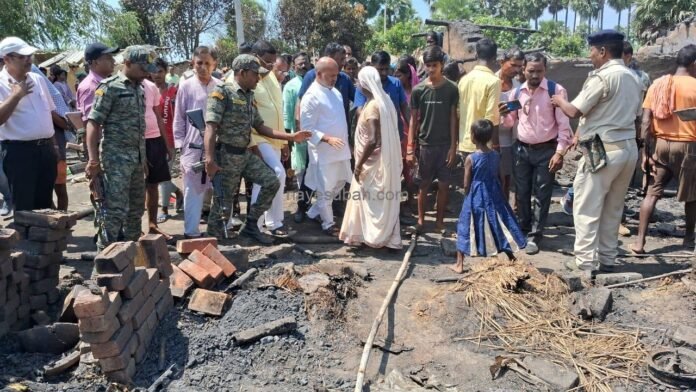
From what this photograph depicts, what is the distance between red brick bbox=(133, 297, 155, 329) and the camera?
11.6 feet

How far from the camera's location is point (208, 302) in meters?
4.06

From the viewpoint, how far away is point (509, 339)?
391cm

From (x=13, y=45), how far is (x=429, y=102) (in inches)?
151

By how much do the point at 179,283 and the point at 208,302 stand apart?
0.34 m

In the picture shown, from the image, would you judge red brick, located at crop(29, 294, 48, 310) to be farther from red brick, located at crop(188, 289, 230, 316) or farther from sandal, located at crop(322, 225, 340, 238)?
sandal, located at crop(322, 225, 340, 238)

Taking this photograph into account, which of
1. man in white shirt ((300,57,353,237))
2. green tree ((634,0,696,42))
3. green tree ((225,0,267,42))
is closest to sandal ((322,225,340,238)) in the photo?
man in white shirt ((300,57,353,237))

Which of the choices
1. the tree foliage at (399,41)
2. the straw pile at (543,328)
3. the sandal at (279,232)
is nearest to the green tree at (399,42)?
the tree foliage at (399,41)

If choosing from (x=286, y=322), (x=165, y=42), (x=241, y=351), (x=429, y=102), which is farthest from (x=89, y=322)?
(x=165, y=42)

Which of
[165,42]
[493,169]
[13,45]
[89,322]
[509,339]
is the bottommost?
[509,339]

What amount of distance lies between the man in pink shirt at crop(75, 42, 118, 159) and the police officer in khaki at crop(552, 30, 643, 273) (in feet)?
13.1

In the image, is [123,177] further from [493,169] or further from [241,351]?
[493,169]

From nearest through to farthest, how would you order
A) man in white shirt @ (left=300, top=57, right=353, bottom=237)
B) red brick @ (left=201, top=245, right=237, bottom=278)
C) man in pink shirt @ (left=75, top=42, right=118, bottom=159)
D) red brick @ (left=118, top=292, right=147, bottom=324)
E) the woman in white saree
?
1. red brick @ (left=118, top=292, right=147, bottom=324)
2. red brick @ (left=201, top=245, right=237, bottom=278)
3. man in pink shirt @ (left=75, top=42, right=118, bottom=159)
4. the woman in white saree
5. man in white shirt @ (left=300, top=57, right=353, bottom=237)

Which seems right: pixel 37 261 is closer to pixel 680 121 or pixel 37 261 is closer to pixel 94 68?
pixel 94 68

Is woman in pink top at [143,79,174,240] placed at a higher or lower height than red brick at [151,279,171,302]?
higher
